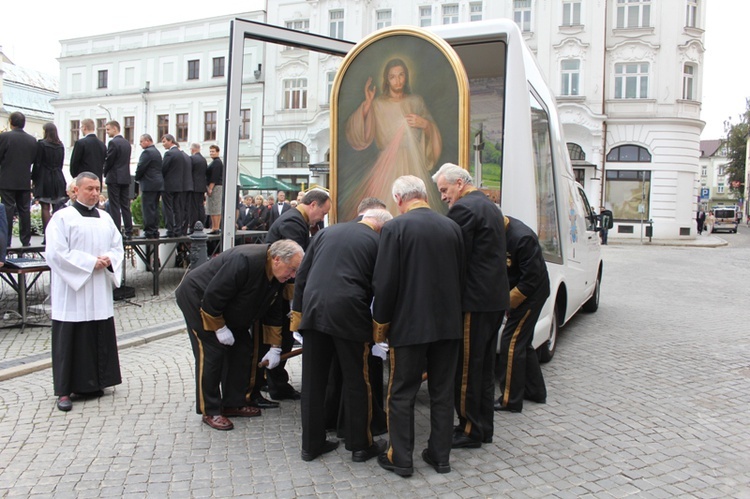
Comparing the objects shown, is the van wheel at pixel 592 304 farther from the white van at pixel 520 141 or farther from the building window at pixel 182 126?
the building window at pixel 182 126

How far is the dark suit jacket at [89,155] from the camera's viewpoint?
30.8ft

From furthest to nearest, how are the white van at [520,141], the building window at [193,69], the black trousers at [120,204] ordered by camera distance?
the building window at [193,69], the black trousers at [120,204], the white van at [520,141]

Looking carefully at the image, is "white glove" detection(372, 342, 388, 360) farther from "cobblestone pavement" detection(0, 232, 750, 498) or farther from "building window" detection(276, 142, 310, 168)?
"building window" detection(276, 142, 310, 168)

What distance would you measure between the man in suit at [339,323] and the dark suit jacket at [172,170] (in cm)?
731

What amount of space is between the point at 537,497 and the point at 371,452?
117cm

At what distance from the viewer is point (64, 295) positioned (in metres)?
5.36

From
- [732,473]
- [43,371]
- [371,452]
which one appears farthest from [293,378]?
[732,473]

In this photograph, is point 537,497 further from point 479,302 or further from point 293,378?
point 293,378

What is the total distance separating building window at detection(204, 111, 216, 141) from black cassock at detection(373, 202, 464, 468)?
3569 centimetres

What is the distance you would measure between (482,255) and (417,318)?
34.2 inches

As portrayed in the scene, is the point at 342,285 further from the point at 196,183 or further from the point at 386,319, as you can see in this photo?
the point at 196,183

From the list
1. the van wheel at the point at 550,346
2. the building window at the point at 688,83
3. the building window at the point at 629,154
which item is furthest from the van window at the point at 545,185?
the building window at the point at 688,83

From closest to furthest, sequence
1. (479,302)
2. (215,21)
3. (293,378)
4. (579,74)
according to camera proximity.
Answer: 1. (479,302)
2. (293,378)
3. (579,74)
4. (215,21)

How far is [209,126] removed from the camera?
3791 cm
